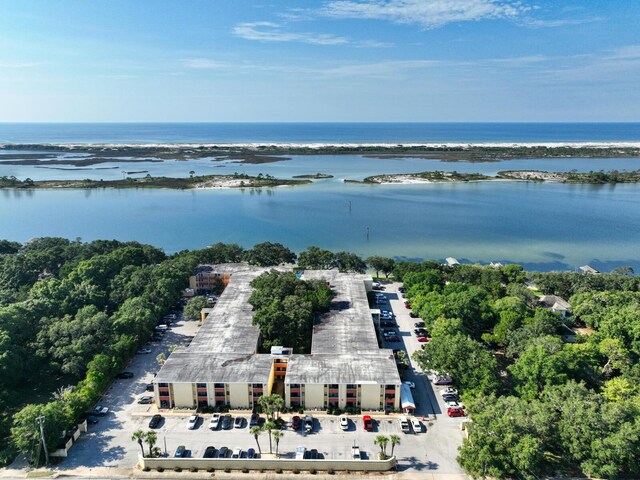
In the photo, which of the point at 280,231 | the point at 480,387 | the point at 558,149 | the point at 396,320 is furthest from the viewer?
the point at 558,149

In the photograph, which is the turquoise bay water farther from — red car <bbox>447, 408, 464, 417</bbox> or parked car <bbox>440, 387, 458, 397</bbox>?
red car <bbox>447, 408, 464, 417</bbox>

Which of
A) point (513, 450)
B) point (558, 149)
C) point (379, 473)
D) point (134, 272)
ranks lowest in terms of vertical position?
point (379, 473)

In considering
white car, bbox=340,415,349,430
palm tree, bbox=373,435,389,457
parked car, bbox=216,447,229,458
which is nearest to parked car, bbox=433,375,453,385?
white car, bbox=340,415,349,430

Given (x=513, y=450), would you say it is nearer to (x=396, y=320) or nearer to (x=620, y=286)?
(x=396, y=320)

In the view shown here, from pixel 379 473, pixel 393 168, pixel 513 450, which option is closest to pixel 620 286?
pixel 513 450

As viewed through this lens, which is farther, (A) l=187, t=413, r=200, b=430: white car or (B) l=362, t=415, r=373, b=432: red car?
(A) l=187, t=413, r=200, b=430: white car

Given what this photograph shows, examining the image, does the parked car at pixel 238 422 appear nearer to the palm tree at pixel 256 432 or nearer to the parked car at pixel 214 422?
the parked car at pixel 214 422

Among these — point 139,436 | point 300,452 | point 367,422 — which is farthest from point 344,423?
point 139,436
